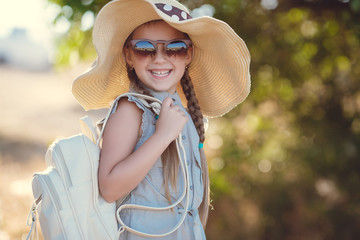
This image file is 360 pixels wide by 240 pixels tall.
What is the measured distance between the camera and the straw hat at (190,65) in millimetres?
2043

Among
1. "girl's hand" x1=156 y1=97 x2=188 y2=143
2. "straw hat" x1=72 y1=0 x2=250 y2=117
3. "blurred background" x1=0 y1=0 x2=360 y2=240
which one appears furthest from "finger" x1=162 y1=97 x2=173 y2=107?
"blurred background" x1=0 y1=0 x2=360 y2=240

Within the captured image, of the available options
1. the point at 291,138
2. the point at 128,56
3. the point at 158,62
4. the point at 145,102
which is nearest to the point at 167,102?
the point at 145,102

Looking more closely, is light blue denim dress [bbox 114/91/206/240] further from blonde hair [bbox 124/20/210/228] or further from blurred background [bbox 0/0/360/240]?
blurred background [bbox 0/0/360/240]

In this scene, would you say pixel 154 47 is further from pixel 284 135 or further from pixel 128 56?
pixel 284 135

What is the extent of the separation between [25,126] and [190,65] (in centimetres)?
912

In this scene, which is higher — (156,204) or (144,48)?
(144,48)

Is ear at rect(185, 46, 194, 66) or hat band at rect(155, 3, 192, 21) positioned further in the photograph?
ear at rect(185, 46, 194, 66)

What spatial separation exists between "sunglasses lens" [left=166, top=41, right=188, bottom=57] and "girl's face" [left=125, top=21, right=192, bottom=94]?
0.07 feet

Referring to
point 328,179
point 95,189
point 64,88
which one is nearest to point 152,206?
point 95,189

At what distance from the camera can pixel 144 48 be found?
6.74 ft

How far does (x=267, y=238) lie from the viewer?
219 inches

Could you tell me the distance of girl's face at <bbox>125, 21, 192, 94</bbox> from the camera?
2.09 meters

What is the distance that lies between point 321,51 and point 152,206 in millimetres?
3561

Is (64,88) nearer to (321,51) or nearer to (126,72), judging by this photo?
(321,51)
